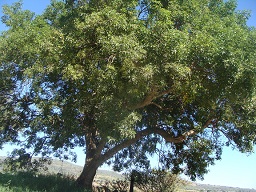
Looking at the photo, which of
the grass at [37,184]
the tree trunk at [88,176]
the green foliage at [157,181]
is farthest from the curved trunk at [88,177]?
the green foliage at [157,181]

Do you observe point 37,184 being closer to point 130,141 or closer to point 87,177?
point 87,177

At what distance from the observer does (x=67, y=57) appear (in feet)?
37.9

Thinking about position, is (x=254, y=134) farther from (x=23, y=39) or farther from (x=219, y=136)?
(x=23, y=39)

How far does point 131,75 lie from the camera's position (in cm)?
1000

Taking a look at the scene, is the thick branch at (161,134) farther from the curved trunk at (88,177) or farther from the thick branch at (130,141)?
the curved trunk at (88,177)

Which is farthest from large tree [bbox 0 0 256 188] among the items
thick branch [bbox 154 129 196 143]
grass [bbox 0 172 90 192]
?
grass [bbox 0 172 90 192]

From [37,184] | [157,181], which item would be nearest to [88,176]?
[37,184]

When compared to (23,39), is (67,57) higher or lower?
lower

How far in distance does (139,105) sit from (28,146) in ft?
26.6

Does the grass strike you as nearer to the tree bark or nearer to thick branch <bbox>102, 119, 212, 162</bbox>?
the tree bark

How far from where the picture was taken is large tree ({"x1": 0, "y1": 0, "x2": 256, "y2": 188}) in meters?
9.91

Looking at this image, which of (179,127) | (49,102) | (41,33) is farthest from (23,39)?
(179,127)

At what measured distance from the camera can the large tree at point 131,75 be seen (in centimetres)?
991

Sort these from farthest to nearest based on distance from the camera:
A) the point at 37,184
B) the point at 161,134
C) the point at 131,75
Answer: the point at 161,134 < the point at 37,184 < the point at 131,75
